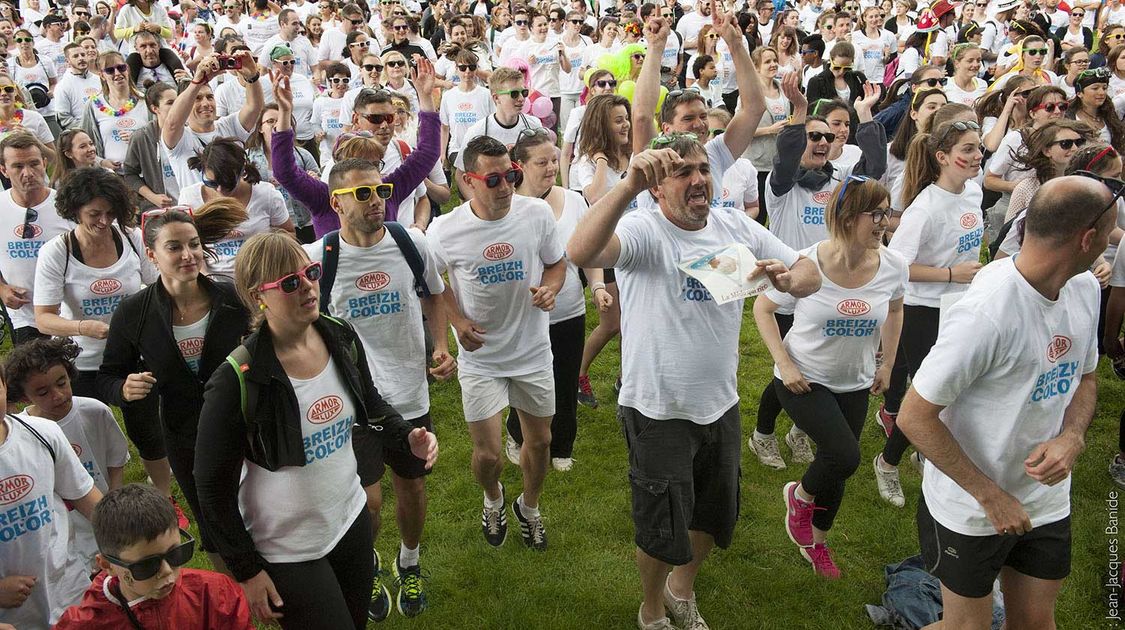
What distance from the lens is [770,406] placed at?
5852 mm

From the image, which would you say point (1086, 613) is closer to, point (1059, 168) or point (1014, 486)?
point (1014, 486)

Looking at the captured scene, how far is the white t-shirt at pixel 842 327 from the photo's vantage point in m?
4.75

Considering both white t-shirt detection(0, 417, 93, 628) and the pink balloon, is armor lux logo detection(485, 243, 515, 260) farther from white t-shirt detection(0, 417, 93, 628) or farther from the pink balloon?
the pink balloon

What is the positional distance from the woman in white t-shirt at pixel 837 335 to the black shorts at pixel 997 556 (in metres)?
1.31

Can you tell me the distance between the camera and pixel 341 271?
4379 mm

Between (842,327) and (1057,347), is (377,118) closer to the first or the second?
(842,327)

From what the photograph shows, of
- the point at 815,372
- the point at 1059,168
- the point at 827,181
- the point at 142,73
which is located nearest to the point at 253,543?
the point at 815,372

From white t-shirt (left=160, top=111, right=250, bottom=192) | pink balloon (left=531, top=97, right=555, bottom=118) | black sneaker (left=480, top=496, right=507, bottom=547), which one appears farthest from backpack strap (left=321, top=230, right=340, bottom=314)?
pink balloon (left=531, top=97, right=555, bottom=118)

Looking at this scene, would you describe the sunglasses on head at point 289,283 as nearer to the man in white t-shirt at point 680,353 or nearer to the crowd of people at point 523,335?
the crowd of people at point 523,335

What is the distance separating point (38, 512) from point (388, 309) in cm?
172

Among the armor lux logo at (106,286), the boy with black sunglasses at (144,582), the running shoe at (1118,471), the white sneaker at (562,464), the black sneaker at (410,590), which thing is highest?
the armor lux logo at (106,286)

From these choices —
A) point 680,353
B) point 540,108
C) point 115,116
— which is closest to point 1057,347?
point 680,353

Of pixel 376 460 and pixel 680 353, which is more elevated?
pixel 680 353

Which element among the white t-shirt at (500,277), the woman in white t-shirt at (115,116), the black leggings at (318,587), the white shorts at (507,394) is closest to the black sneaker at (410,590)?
the white shorts at (507,394)
